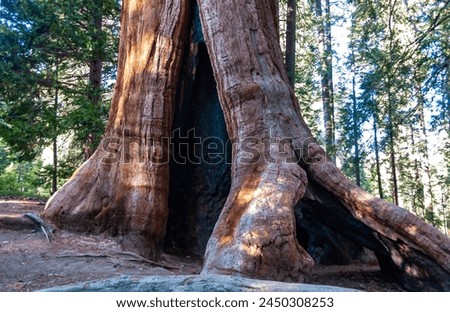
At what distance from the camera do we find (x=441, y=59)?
28.6ft

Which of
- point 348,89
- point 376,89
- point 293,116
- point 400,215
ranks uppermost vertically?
point 348,89

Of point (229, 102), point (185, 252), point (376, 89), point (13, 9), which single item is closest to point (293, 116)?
point (229, 102)

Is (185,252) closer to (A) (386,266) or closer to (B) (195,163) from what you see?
(B) (195,163)

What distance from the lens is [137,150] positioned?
18.4ft

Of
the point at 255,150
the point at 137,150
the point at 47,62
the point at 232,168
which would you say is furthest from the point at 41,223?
the point at 47,62

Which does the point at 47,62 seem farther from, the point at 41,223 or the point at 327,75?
the point at 327,75

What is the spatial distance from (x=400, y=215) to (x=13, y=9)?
1103cm
